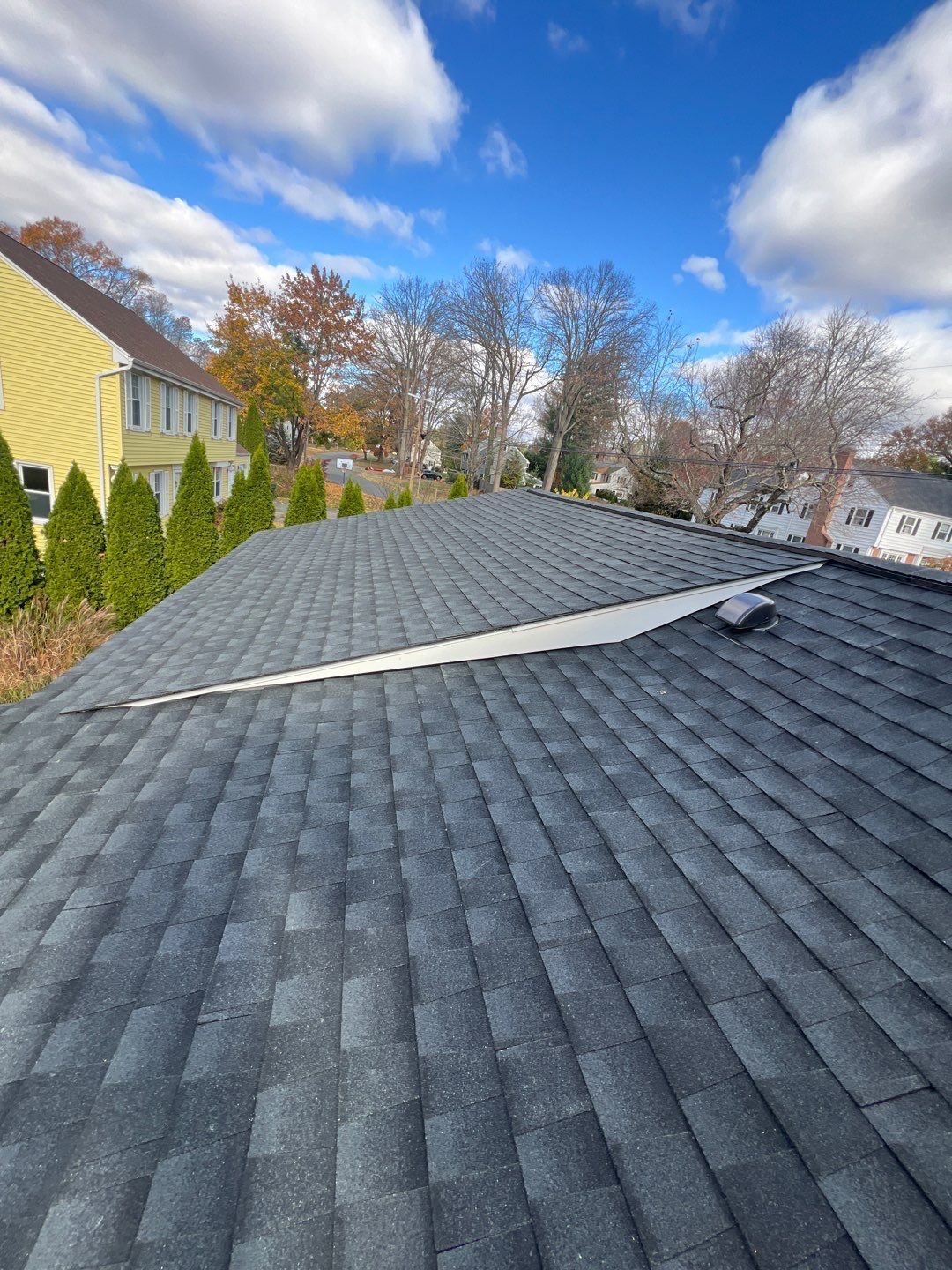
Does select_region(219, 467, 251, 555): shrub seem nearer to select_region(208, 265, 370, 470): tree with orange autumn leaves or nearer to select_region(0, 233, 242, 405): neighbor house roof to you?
select_region(0, 233, 242, 405): neighbor house roof

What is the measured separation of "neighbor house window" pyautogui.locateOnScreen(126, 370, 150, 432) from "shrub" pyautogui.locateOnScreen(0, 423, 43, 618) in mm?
7268

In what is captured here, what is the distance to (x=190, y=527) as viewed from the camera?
15.4 m

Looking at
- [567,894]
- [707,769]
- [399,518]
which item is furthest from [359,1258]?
[399,518]

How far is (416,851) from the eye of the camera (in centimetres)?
296

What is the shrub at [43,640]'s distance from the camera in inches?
391

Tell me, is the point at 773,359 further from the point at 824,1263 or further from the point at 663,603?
the point at 824,1263

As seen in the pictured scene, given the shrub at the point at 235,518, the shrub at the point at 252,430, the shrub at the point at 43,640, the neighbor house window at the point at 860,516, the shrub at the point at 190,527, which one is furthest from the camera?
the neighbor house window at the point at 860,516

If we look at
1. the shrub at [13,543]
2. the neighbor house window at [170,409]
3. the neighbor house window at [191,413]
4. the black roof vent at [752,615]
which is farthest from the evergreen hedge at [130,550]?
the black roof vent at [752,615]

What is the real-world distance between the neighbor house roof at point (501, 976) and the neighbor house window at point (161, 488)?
20.3m

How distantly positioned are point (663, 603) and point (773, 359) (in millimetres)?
27482

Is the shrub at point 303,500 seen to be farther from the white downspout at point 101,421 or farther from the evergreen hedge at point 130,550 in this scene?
the evergreen hedge at point 130,550

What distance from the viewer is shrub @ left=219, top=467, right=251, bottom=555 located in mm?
18156

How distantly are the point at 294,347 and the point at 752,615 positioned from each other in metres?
41.1

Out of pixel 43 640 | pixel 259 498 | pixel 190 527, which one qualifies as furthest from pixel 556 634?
pixel 259 498
